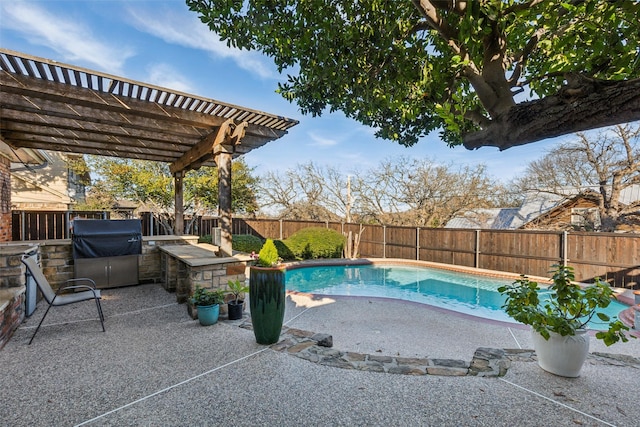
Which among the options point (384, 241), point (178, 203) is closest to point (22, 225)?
point (178, 203)

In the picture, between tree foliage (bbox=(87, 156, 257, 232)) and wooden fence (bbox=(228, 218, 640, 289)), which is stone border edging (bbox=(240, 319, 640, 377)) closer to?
wooden fence (bbox=(228, 218, 640, 289))

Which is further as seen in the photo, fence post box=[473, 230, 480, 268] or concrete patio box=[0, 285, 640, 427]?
fence post box=[473, 230, 480, 268]

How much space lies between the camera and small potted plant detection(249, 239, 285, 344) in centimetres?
333

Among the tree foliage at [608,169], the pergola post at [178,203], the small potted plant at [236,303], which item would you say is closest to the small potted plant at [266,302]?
the small potted plant at [236,303]

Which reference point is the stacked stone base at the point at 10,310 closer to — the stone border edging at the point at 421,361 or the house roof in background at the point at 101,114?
the house roof in background at the point at 101,114

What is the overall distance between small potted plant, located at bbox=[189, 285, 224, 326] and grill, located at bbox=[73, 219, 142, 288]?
2.54m

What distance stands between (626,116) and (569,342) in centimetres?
240

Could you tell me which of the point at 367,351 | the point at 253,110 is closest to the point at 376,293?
the point at 367,351

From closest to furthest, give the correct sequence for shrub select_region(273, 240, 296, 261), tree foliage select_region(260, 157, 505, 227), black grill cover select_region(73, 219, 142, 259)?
black grill cover select_region(73, 219, 142, 259), shrub select_region(273, 240, 296, 261), tree foliage select_region(260, 157, 505, 227)

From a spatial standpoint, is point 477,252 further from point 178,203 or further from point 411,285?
point 178,203

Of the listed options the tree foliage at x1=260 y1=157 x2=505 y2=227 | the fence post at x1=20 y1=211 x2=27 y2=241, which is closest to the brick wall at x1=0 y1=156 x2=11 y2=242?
the fence post at x1=20 y1=211 x2=27 y2=241

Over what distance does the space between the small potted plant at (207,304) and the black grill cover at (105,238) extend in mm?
2514

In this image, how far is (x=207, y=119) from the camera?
5.06 metres

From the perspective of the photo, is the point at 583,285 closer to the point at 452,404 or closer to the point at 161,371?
the point at 452,404
